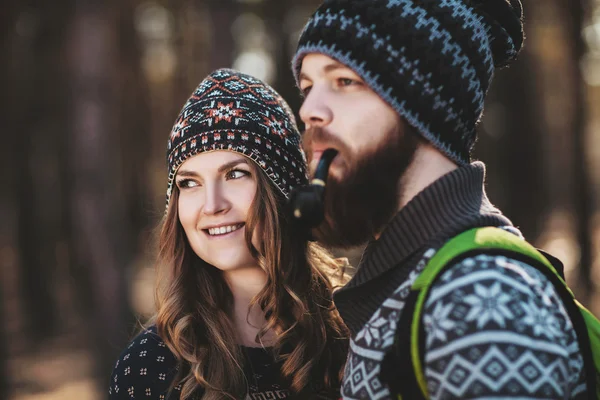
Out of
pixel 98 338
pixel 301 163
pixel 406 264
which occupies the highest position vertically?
pixel 301 163

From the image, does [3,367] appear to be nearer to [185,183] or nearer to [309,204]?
[185,183]

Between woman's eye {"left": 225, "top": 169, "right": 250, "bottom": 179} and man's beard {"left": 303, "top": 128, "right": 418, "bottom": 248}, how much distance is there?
75 cm

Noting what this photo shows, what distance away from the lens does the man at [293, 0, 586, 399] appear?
1.90m

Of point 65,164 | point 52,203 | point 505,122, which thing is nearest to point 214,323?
point 65,164

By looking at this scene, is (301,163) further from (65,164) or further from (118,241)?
(65,164)

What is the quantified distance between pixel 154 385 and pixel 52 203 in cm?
1209

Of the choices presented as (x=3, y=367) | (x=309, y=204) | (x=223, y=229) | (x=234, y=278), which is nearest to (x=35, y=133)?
(x=3, y=367)

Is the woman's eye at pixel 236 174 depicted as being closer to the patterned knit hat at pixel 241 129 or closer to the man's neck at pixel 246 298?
the patterned knit hat at pixel 241 129

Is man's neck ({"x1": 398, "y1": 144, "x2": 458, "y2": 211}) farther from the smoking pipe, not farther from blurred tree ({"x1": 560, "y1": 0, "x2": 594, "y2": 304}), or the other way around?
blurred tree ({"x1": 560, "y1": 0, "x2": 594, "y2": 304})

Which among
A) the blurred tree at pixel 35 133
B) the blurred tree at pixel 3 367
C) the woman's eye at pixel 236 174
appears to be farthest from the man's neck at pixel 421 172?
the blurred tree at pixel 35 133

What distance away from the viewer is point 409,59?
6.61ft

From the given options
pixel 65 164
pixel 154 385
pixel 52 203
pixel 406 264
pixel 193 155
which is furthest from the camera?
pixel 52 203

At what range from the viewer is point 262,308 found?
2.87 m

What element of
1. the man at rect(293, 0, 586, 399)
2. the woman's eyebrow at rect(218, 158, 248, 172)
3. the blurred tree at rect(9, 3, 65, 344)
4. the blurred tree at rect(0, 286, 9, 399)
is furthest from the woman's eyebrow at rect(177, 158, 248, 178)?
the blurred tree at rect(9, 3, 65, 344)
